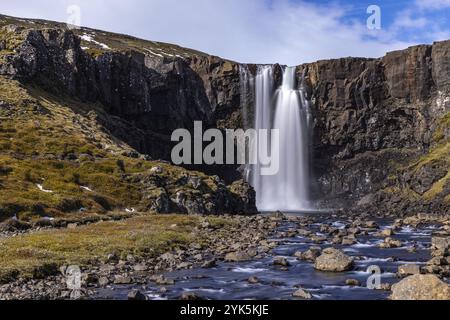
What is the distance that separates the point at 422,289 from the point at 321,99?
135802 millimetres

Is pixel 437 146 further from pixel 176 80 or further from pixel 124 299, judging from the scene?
pixel 124 299

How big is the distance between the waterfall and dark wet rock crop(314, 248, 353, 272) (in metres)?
116

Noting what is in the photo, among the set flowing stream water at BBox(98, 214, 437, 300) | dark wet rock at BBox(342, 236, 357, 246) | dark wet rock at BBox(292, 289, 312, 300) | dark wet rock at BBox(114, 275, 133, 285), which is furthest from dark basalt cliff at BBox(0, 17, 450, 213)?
dark wet rock at BBox(292, 289, 312, 300)

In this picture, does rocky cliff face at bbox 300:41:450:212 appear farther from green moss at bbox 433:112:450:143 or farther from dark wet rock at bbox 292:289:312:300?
dark wet rock at bbox 292:289:312:300

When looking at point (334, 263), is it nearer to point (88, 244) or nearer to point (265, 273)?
point (265, 273)

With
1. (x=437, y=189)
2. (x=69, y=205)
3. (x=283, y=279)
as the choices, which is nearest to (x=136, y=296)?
(x=283, y=279)

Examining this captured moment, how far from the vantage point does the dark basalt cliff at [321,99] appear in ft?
463

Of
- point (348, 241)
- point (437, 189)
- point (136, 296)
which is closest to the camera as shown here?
point (136, 296)

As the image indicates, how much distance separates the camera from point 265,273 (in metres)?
41.7

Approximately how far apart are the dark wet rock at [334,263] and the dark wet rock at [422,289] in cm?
1054

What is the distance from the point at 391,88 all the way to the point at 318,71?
23.9m

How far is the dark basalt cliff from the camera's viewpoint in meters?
141

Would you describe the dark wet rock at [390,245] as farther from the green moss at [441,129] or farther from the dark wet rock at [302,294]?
the green moss at [441,129]

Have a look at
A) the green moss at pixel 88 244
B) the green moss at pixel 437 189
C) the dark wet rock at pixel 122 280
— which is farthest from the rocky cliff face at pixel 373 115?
the dark wet rock at pixel 122 280
